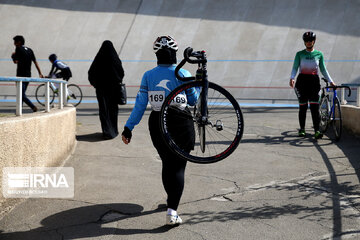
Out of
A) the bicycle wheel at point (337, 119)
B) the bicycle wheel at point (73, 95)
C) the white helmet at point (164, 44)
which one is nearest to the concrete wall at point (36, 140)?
the white helmet at point (164, 44)

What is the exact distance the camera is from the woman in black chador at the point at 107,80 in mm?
8508

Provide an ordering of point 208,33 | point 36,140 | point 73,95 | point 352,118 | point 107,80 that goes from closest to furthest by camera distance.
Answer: point 36,140 → point 107,80 → point 352,118 → point 73,95 → point 208,33

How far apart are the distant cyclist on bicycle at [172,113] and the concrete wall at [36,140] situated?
1.27 meters

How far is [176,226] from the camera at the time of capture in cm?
430

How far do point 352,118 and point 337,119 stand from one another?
2.68 ft

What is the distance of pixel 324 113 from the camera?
30.2 feet

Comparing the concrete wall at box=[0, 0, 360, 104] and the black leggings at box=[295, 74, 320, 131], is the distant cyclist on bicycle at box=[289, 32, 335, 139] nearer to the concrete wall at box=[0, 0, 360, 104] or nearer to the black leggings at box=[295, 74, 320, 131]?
the black leggings at box=[295, 74, 320, 131]

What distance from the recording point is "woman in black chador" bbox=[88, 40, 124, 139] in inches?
335

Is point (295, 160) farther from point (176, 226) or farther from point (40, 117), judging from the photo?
point (40, 117)

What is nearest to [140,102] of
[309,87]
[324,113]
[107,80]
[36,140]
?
[36,140]

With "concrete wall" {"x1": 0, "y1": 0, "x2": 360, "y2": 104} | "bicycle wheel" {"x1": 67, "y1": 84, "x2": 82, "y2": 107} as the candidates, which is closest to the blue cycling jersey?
"bicycle wheel" {"x1": 67, "y1": 84, "x2": 82, "y2": 107}

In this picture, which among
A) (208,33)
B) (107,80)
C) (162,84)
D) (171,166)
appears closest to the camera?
(162,84)

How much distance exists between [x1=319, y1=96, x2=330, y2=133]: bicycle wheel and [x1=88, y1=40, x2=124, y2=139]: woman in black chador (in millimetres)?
4143

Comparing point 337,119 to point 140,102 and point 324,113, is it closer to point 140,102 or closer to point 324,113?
point 324,113
